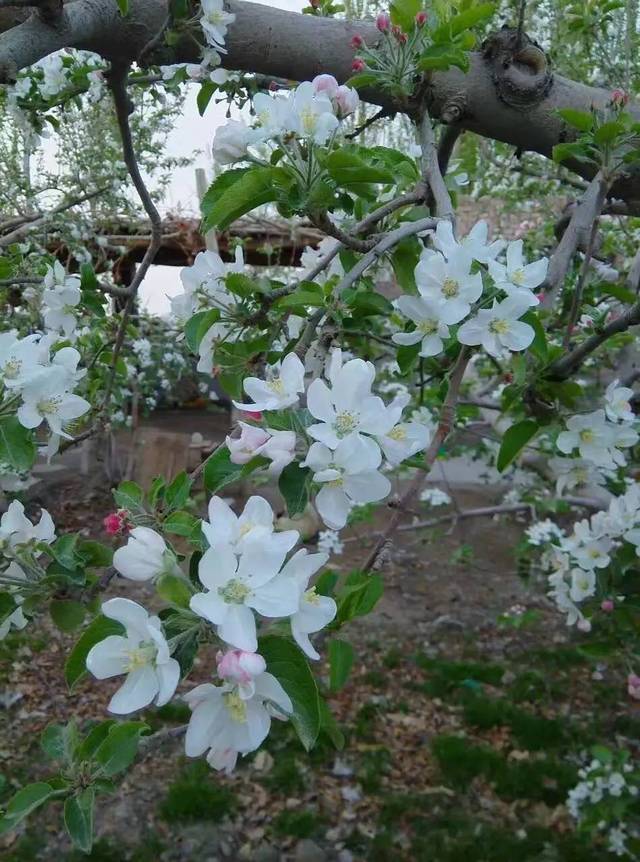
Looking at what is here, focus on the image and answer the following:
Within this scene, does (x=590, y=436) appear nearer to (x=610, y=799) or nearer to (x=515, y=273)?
(x=515, y=273)

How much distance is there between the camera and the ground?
2.62 metres

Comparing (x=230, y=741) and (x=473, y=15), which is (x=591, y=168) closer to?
(x=473, y=15)

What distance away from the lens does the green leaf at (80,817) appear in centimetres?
76

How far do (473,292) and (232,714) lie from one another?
527mm

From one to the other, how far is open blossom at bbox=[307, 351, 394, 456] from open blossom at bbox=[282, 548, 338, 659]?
0.37 ft

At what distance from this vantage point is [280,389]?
0.77 meters

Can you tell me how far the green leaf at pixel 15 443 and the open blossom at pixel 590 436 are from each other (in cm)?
83

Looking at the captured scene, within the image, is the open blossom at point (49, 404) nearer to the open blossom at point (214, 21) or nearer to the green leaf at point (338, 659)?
the green leaf at point (338, 659)

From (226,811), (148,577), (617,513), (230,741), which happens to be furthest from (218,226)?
(226,811)

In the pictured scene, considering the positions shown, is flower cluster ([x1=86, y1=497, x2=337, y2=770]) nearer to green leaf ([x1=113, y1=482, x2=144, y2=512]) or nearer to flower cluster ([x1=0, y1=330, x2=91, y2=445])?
green leaf ([x1=113, y1=482, x2=144, y2=512])

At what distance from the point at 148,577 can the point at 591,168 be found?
4.02 ft

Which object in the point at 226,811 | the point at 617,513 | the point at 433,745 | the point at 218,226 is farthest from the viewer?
the point at 433,745

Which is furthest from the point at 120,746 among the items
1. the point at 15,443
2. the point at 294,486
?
the point at 15,443

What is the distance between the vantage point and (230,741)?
697 mm
